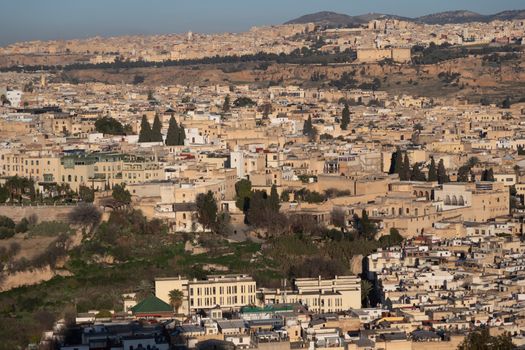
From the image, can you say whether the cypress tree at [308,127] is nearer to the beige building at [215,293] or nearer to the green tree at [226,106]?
the green tree at [226,106]

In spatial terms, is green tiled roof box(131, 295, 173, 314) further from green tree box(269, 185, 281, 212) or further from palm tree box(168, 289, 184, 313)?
green tree box(269, 185, 281, 212)

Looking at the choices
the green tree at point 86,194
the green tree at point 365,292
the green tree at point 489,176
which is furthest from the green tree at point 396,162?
the green tree at point 365,292

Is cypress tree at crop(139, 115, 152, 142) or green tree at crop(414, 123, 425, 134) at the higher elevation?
cypress tree at crop(139, 115, 152, 142)

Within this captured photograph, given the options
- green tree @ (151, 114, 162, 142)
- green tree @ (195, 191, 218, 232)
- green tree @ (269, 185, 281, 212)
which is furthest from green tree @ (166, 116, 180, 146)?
green tree @ (195, 191, 218, 232)

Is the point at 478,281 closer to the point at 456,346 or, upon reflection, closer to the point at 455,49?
the point at 456,346

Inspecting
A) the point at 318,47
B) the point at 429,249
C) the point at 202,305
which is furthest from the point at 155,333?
the point at 318,47

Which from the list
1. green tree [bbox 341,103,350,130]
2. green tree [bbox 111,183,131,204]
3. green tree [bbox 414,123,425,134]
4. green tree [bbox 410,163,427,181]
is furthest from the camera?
green tree [bbox 341,103,350,130]
